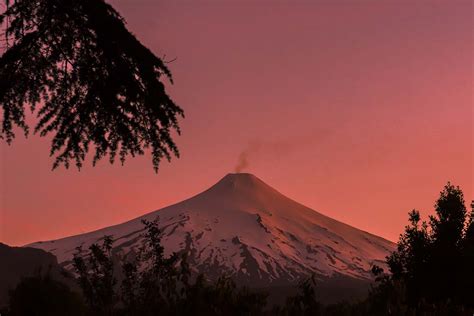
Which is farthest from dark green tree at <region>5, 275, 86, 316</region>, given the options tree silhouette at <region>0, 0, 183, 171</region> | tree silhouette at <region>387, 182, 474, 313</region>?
tree silhouette at <region>0, 0, 183, 171</region>

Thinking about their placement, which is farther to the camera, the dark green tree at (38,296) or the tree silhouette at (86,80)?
Answer: the dark green tree at (38,296)

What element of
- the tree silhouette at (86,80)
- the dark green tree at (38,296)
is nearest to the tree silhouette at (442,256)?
the dark green tree at (38,296)

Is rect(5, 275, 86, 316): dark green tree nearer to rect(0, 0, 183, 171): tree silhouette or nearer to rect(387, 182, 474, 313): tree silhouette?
rect(387, 182, 474, 313): tree silhouette

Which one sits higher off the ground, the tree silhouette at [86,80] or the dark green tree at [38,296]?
the tree silhouette at [86,80]

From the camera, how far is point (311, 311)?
1055cm

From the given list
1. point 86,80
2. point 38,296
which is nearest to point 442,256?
point 38,296

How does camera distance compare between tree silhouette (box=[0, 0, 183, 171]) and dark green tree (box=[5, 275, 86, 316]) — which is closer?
tree silhouette (box=[0, 0, 183, 171])

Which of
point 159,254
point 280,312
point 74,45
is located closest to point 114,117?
point 74,45

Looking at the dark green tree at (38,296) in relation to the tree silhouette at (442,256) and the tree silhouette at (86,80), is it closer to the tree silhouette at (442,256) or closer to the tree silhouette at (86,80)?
the tree silhouette at (442,256)

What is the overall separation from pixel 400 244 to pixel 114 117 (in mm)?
33974

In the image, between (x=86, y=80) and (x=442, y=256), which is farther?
(x=442, y=256)

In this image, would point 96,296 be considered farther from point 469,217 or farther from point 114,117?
point 469,217

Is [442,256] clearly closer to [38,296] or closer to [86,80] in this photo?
[38,296]

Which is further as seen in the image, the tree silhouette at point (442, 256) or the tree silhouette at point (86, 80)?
the tree silhouette at point (442, 256)
